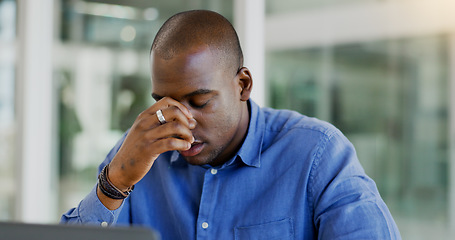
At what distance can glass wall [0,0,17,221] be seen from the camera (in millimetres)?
3795

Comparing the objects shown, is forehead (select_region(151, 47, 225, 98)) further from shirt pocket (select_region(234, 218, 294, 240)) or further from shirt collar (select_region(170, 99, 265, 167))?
shirt pocket (select_region(234, 218, 294, 240))

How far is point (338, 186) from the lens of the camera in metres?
1.20

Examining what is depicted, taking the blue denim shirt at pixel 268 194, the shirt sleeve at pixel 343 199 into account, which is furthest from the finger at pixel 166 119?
the shirt sleeve at pixel 343 199

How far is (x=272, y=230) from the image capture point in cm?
127

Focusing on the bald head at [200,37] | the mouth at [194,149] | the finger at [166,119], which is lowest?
the mouth at [194,149]

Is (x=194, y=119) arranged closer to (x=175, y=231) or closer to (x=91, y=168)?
(x=175, y=231)

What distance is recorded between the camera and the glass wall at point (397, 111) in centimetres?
215

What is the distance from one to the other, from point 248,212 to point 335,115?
123cm

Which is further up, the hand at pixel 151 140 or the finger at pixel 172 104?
the finger at pixel 172 104

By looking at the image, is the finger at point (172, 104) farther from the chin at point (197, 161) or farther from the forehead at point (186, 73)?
the chin at point (197, 161)

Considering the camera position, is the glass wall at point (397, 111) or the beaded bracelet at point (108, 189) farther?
the glass wall at point (397, 111)

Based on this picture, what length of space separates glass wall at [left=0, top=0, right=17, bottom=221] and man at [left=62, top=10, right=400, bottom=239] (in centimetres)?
271

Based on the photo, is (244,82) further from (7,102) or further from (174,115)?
(7,102)

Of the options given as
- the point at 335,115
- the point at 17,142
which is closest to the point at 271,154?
the point at 335,115
